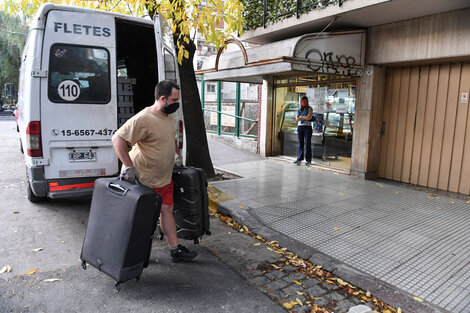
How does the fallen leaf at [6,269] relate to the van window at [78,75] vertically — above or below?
below

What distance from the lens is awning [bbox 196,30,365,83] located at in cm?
689

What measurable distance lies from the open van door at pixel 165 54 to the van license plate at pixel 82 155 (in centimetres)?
118

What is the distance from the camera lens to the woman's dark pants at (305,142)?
9172mm

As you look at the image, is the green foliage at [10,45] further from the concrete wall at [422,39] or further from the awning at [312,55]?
the concrete wall at [422,39]

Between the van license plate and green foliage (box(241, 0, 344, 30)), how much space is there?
17.5ft

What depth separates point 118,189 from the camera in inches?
118

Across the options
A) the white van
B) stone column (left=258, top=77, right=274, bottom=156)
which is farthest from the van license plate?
stone column (left=258, top=77, right=274, bottom=156)

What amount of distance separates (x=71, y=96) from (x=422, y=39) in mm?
6168

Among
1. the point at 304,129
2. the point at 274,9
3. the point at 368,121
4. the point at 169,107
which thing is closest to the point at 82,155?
the point at 169,107

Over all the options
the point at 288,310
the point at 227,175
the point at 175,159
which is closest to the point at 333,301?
the point at 288,310

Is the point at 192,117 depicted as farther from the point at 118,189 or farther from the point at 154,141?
the point at 118,189

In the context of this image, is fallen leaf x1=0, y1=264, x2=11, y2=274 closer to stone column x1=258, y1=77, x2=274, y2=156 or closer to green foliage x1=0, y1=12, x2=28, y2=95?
stone column x1=258, y1=77, x2=274, y2=156

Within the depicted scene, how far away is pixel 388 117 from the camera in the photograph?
7.76 metres

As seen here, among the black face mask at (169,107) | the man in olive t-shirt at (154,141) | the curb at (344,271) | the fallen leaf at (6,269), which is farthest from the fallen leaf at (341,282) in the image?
the fallen leaf at (6,269)
